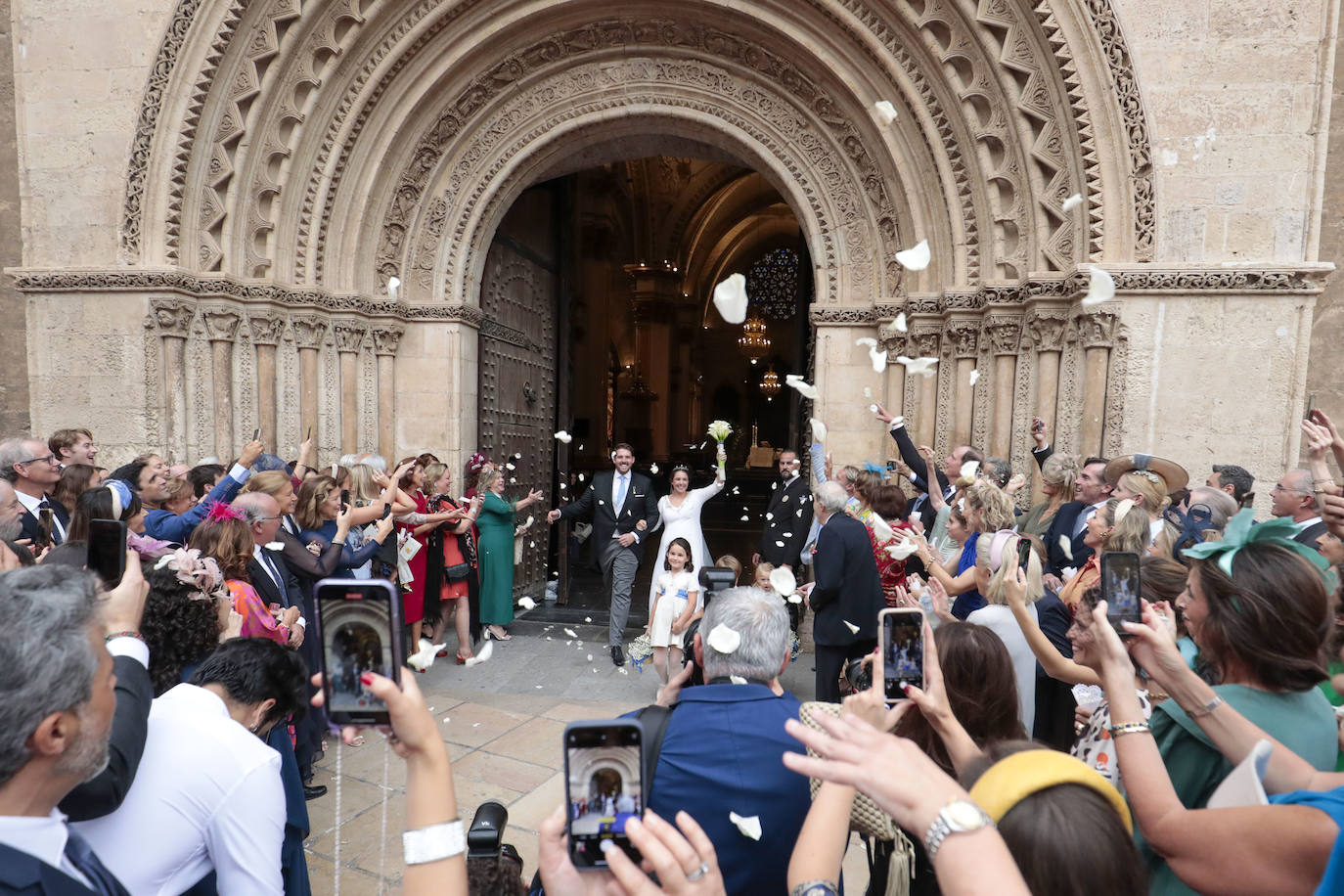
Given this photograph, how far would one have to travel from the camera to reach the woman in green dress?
6809mm

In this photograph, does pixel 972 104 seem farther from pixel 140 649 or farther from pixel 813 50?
pixel 140 649

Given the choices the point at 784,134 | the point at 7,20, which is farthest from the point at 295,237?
the point at 784,134

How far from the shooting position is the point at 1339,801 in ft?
3.75

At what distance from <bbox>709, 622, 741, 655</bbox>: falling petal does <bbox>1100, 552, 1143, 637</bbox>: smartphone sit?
0.99 metres

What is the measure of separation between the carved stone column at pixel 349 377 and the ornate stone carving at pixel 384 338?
0.13 meters

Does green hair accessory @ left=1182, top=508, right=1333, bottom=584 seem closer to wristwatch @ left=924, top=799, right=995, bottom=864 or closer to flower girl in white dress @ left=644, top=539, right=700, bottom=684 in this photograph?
wristwatch @ left=924, top=799, right=995, bottom=864

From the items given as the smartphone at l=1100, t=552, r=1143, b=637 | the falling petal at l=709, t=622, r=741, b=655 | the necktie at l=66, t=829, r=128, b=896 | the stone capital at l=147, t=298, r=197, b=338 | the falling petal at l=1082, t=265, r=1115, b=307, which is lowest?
the necktie at l=66, t=829, r=128, b=896

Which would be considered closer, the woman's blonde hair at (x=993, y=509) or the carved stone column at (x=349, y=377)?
the woman's blonde hair at (x=993, y=509)

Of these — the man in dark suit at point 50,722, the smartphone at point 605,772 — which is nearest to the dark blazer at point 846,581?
the smartphone at point 605,772

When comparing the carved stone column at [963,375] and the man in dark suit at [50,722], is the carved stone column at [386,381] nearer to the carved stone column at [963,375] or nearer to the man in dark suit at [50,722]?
the carved stone column at [963,375]

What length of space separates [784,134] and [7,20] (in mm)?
8483

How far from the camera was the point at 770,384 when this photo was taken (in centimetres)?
2591

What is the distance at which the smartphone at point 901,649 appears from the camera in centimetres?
168

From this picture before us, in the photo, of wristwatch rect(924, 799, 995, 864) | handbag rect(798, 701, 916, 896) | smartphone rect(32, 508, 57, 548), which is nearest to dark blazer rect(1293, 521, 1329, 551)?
handbag rect(798, 701, 916, 896)
